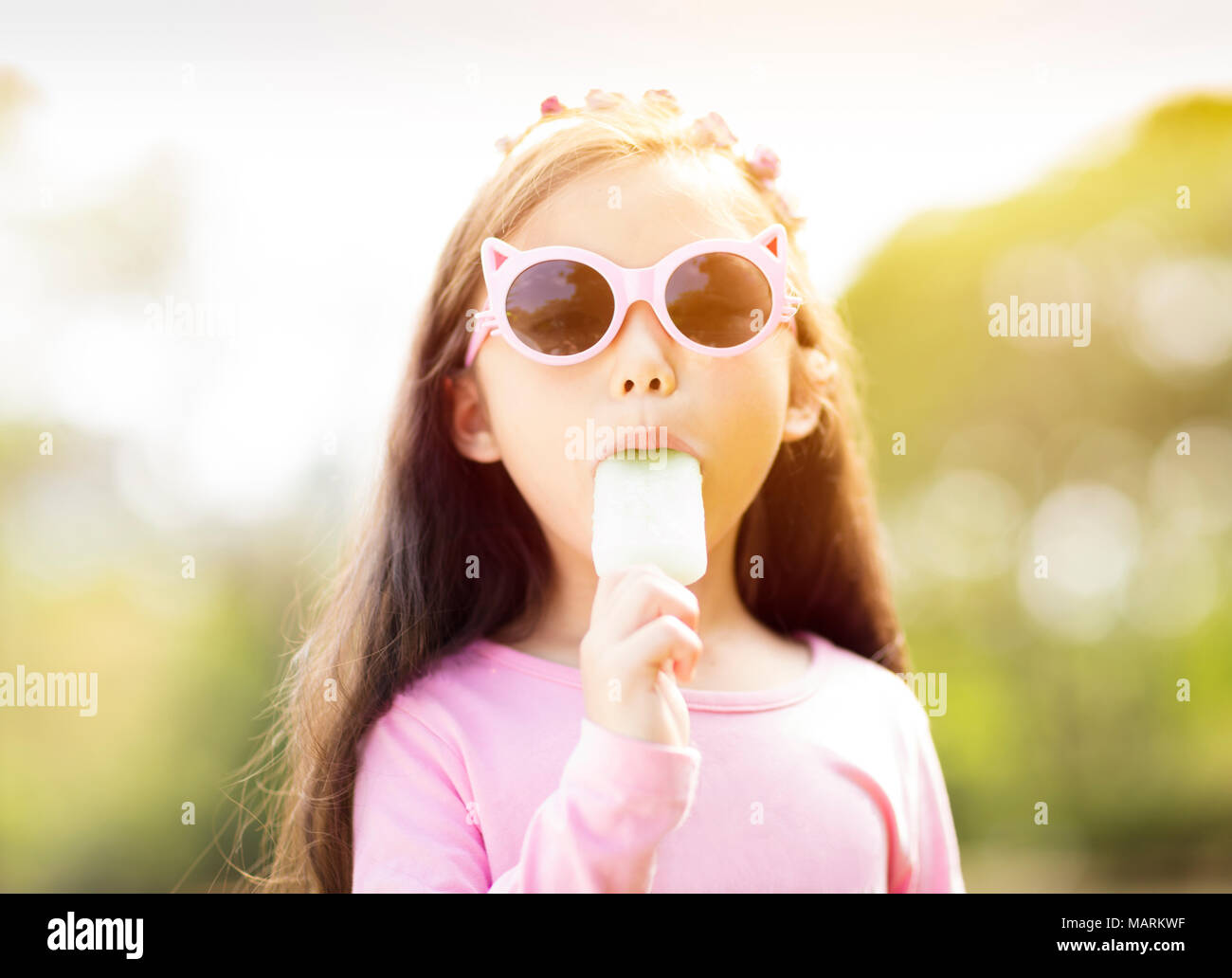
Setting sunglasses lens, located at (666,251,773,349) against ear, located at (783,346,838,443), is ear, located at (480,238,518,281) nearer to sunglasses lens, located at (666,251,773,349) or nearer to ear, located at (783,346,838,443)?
sunglasses lens, located at (666,251,773,349)

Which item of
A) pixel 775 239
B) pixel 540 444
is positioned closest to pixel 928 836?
pixel 540 444

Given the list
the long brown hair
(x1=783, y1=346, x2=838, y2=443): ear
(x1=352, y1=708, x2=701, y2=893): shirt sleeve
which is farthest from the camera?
(x1=783, y1=346, x2=838, y2=443): ear

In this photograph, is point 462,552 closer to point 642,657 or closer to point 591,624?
point 591,624

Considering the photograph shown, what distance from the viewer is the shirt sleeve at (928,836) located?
1727 mm

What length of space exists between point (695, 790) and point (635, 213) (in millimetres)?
933

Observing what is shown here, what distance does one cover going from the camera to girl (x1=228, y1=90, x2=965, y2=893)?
1.37 metres

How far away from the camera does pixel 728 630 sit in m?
1.83

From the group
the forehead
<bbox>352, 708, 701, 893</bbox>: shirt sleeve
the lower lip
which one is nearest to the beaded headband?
the forehead

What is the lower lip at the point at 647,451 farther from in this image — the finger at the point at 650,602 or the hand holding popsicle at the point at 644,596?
the finger at the point at 650,602

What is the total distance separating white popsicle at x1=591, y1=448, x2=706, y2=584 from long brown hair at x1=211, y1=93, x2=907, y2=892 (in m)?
0.42

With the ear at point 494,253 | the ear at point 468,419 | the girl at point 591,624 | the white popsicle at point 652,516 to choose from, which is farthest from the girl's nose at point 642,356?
the ear at point 468,419

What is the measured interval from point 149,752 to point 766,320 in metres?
3.10

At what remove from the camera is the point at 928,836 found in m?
1.77
